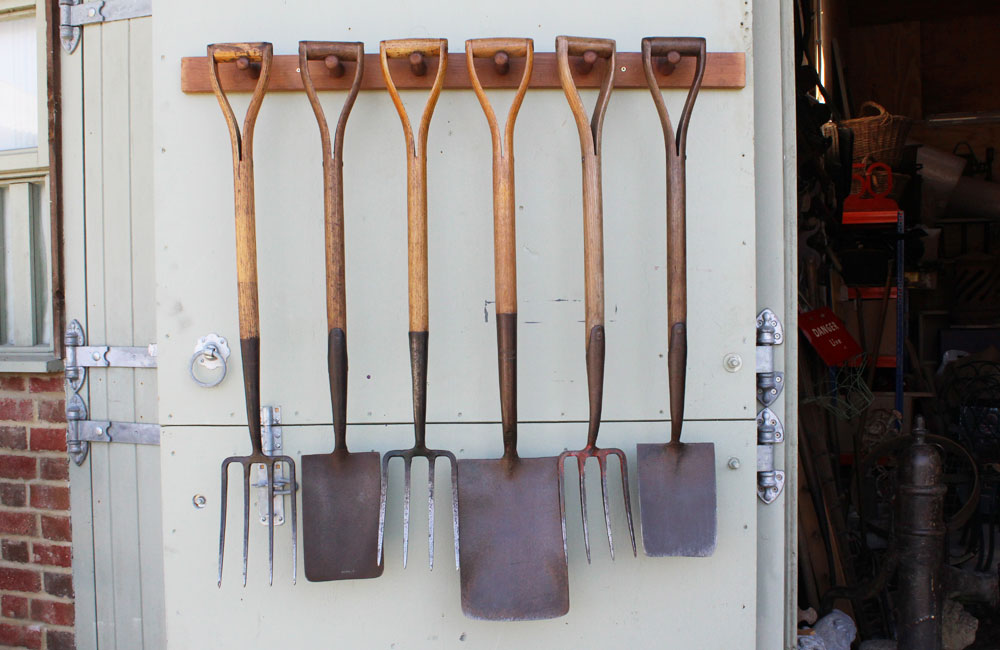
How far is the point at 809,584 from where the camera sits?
253cm

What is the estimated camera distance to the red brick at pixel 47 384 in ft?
6.94

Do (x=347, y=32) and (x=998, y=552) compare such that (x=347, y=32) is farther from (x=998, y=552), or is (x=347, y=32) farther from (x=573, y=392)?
(x=998, y=552)

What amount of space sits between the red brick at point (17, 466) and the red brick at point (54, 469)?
0.03 meters

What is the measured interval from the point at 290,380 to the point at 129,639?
1219 millimetres

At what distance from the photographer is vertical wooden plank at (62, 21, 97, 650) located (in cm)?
203

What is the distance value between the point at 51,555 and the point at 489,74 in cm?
195

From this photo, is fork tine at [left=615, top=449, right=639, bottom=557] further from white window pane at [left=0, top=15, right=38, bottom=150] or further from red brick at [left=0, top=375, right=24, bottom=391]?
white window pane at [left=0, top=15, right=38, bottom=150]

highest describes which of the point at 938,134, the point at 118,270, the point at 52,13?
the point at 938,134

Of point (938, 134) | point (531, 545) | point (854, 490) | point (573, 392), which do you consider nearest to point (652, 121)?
point (573, 392)

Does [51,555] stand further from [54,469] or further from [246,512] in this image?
[246,512]

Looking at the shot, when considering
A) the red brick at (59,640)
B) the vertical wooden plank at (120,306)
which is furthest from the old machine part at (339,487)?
the red brick at (59,640)

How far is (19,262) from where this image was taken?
7.22 feet

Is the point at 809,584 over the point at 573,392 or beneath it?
beneath

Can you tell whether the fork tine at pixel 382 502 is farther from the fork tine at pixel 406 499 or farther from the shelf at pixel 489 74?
the shelf at pixel 489 74
